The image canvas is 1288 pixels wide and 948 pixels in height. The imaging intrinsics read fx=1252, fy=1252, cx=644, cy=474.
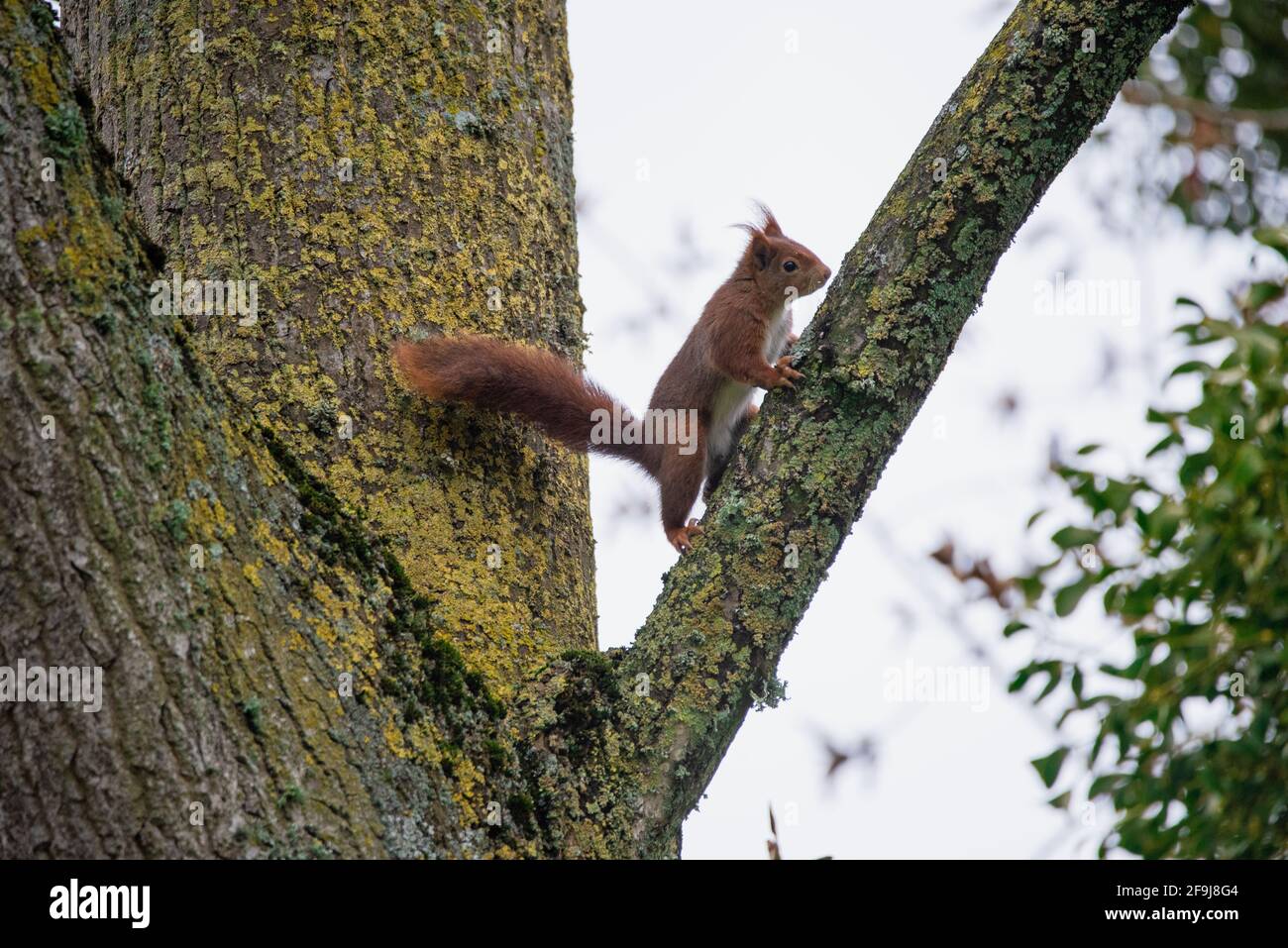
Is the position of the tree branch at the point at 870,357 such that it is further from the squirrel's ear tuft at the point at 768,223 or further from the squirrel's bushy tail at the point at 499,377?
the squirrel's ear tuft at the point at 768,223

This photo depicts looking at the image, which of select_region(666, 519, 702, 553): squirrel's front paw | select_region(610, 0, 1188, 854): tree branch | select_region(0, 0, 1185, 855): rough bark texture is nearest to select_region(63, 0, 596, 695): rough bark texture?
select_region(0, 0, 1185, 855): rough bark texture

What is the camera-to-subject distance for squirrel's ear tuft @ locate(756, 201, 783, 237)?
3.97m

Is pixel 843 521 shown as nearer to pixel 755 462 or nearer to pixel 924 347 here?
pixel 755 462

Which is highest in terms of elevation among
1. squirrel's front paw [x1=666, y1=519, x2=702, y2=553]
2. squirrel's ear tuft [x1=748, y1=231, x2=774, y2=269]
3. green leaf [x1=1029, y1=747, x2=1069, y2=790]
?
squirrel's ear tuft [x1=748, y1=231, x2=774, y2=269]

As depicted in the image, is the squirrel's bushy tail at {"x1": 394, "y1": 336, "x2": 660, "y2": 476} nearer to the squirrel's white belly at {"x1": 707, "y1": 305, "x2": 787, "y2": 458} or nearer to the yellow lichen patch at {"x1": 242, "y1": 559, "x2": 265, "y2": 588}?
the yellow lichen patch at {"x1": 242, "y1": 559, "x2": 265, "y2": 588}

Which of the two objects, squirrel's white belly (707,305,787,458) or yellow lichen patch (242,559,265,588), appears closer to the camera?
yellow lichen patch (242,559,265,588)

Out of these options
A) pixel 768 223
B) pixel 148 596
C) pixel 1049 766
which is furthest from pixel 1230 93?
pixel 148 596

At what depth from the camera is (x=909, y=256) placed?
73.9 inches

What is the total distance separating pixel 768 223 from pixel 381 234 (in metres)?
2.14

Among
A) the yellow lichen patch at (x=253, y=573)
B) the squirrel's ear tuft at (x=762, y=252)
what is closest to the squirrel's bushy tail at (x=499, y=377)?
the yellow lichen patch at (x=253, y=573)

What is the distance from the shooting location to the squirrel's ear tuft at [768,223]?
13.0 feet

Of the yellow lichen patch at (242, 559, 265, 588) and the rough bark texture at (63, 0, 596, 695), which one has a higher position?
the rough bark texture at (63, 0, 596, 695)

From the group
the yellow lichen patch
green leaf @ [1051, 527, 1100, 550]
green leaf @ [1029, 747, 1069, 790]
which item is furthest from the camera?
green leaf @ [1051, 527, 1100, 550]

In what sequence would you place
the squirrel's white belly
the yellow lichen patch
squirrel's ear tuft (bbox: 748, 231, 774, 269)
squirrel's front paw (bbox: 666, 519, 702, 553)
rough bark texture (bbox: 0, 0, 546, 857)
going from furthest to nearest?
squirrel's ear tuft (bbox: 748, 231, 774, 269) → the squirrel's white belly → squirrel's front paw (bbox: 666, 519, 702, 553) → the yellow lichen patch → rough bark texture (bbox: 0, 0, 546, 857)
